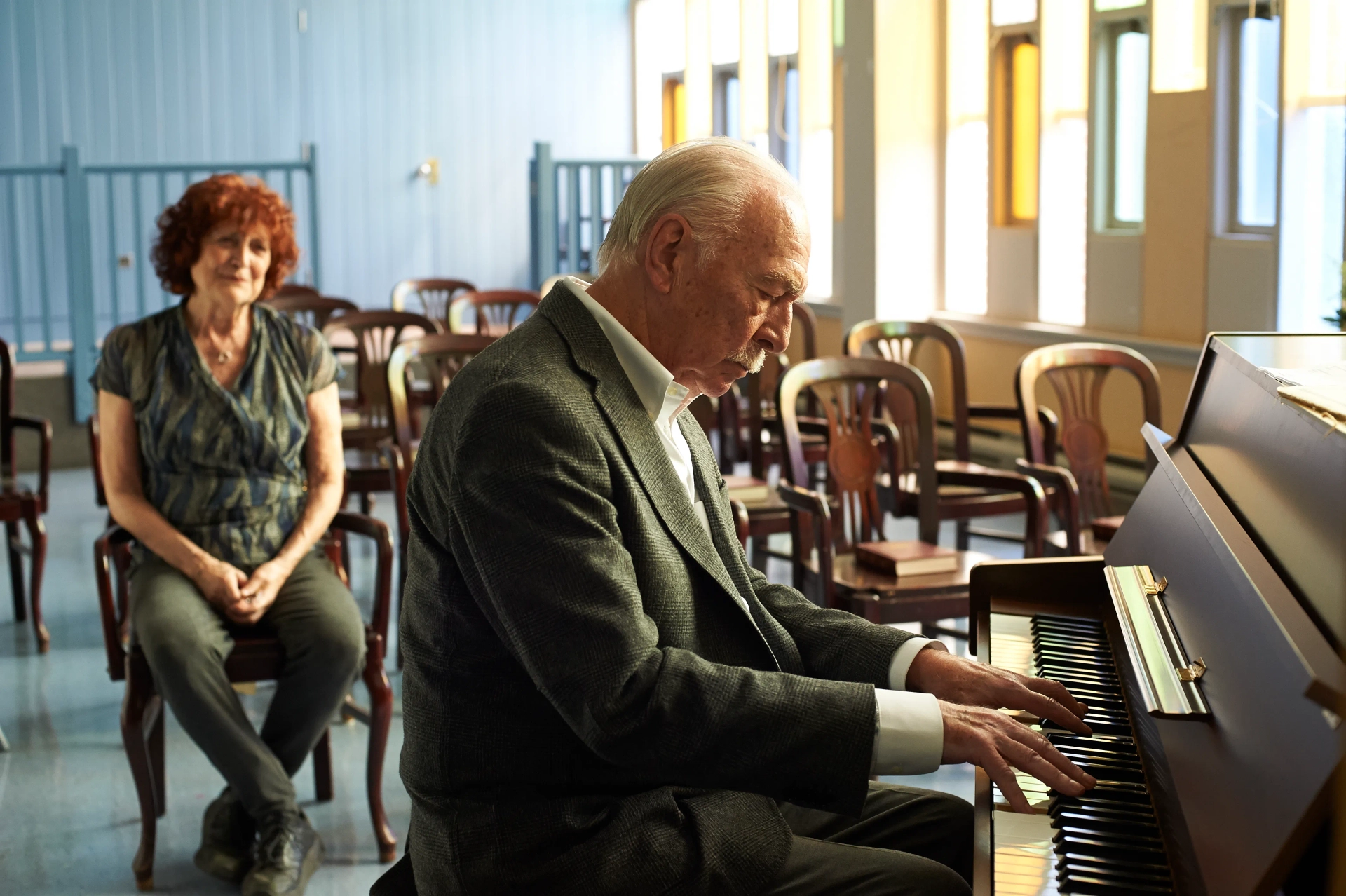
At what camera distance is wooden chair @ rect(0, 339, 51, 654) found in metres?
4.13

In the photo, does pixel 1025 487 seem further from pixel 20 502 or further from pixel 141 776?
pixel 20 502

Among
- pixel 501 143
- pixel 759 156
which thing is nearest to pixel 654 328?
pixel 759 156

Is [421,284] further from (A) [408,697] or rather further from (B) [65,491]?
(A) [408,697]

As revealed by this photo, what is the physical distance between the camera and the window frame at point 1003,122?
21.3 feet

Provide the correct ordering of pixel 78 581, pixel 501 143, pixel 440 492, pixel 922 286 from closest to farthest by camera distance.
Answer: pixel 440 492 → pixel 78 581 → pixel 922 286 → pixel 501 143

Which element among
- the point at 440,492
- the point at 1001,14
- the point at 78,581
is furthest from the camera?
the point at 1001,14

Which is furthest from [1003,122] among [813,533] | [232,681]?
[232,681]

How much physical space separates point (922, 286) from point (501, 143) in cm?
466

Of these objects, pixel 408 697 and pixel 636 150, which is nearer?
pixel 408 697

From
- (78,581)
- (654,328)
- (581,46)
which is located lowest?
(78,581)

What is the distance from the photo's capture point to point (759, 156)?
1.60 m

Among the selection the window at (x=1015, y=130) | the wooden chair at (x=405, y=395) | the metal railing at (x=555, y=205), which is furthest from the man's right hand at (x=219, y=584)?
the metal railing at (x=555, y=205)

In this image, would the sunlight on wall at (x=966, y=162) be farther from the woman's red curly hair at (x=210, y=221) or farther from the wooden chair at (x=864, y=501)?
the woman's red curly hair at (x=210, y=221)

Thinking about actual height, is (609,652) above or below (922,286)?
below
